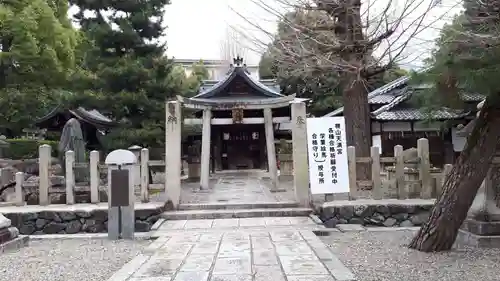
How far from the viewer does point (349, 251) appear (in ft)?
23.6

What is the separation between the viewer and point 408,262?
6.29 m

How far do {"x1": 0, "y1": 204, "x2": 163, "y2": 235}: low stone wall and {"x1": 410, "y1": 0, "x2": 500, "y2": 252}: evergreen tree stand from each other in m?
5.75

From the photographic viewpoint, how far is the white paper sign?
34.7ft

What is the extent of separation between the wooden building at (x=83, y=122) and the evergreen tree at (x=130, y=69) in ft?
15.9

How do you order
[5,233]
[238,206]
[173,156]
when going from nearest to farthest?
[5,233], [238,206], [173,156]

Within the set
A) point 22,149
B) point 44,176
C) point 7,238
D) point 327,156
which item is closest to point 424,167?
point 327,156

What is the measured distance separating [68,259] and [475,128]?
6.42 m

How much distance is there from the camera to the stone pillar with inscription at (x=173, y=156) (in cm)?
1159

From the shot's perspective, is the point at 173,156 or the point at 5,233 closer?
the point at 5,233

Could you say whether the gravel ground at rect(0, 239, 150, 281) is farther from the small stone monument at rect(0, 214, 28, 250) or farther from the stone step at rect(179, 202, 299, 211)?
the stone step at rect(179, 202, 299, 211)

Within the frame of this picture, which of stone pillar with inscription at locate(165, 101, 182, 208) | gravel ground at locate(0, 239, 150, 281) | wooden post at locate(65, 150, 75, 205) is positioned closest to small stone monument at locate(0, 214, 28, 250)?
gravel ground at locate(0, 239, 150, 281)

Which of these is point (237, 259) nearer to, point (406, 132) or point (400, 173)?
point (400, 173)

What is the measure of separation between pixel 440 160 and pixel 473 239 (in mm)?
14025

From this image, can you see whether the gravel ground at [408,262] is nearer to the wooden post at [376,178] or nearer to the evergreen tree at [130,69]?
the wooden post at [376,178]
